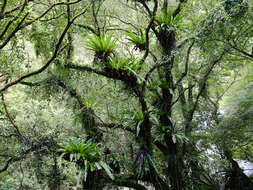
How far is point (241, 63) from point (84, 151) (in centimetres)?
308

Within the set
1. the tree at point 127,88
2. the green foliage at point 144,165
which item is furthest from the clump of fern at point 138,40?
the green foliage at point 144,165

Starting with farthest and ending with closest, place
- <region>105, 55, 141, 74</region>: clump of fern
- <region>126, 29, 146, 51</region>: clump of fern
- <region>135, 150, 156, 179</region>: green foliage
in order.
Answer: <region>126, 29, 146, 51</region>: clump of fern, <region>135, 150, 156, 179</region>: green foliage, <region>105, 55, 141, 74</region>: clump of fern

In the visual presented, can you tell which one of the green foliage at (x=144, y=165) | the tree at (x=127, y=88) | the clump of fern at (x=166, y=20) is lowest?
the green foliage at (x=144, y=165)

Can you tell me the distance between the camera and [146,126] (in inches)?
109

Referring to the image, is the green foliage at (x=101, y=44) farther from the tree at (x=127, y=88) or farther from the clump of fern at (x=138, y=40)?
the clump of fern at (x=138, y=40)

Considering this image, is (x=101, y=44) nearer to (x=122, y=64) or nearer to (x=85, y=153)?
(x=122, y=64)

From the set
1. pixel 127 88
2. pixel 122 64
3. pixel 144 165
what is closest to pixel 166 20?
pixel 122 64

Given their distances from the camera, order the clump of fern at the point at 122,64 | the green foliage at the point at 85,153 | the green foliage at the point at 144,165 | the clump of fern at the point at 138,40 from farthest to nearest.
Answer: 1. the clump of fern at the point at 138,40
2. the green foliage at the point at 144,165
3. the clump of fern at the point at 122,64
4. the green foliage at the point at 85,153

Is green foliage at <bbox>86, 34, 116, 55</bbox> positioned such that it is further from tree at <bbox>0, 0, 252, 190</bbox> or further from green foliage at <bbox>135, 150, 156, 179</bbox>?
green foliage at <bbox>135, 150, 156, 179</bbox>

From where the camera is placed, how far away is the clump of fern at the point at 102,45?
244 cm

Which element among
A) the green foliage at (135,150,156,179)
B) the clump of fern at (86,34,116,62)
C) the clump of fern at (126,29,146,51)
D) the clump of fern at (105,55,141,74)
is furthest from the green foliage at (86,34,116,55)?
the green foliage at (135,150,156,179)

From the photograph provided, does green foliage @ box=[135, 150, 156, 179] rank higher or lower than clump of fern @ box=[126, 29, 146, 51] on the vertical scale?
lower

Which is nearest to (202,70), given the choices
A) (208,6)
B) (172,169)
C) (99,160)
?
(208,6)

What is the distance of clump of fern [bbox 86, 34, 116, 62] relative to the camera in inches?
96.1
